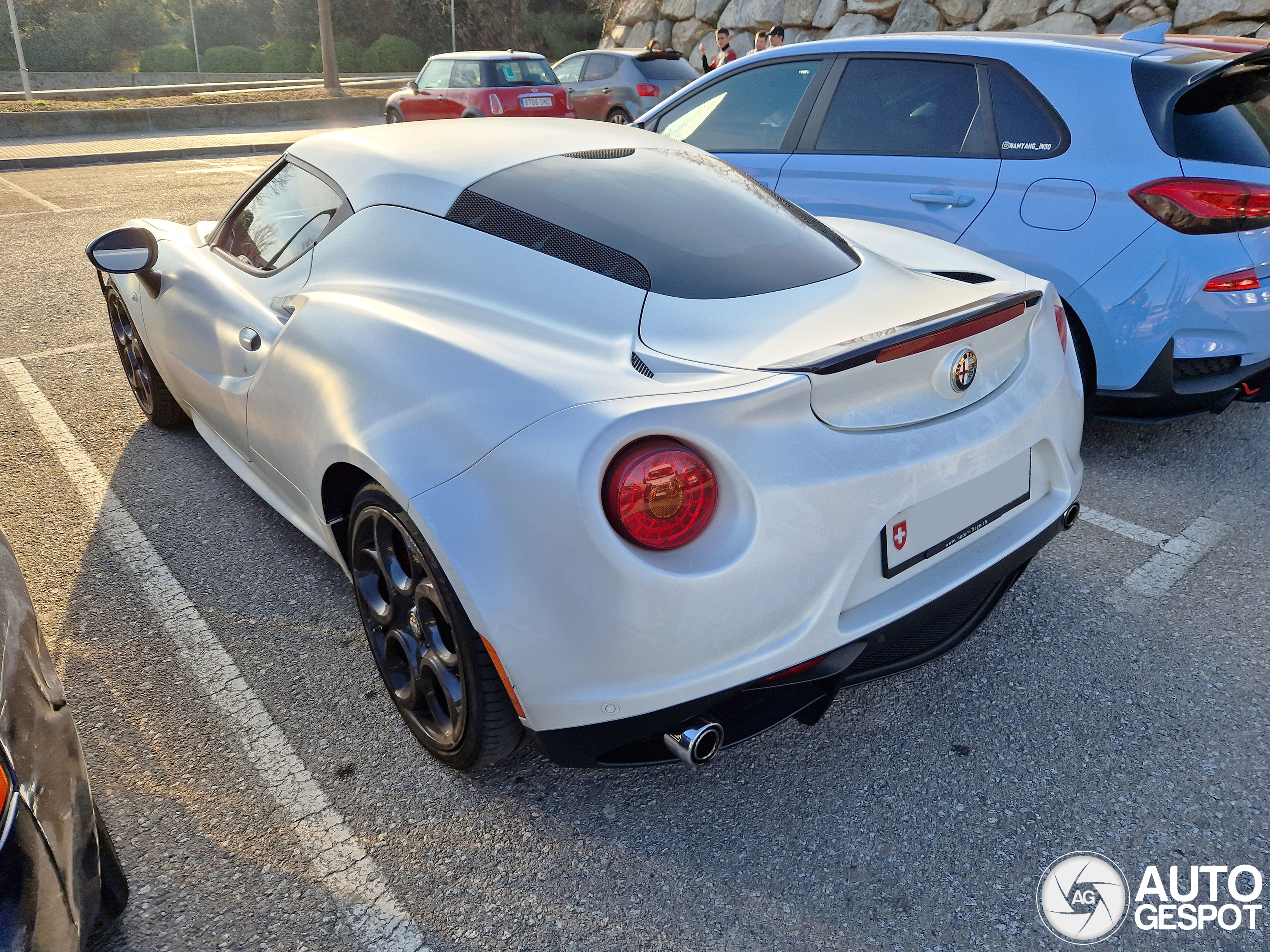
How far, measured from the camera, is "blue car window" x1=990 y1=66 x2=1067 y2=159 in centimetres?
376

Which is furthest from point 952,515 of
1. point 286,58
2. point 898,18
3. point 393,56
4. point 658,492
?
point 286,58

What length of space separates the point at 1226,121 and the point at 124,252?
411 cm

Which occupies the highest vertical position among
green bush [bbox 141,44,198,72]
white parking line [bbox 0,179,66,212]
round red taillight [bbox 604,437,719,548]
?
round red taillight [bbox 604,437,719,548]

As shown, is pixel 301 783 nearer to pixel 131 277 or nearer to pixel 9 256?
pixel 131 277

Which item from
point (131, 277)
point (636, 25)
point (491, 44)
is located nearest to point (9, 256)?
point (131, 277)

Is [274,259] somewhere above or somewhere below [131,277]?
above

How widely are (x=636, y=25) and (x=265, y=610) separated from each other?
24.2 m

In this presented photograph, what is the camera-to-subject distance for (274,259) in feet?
9.83

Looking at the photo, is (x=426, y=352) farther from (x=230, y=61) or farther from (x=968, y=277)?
(x=230, y=61)

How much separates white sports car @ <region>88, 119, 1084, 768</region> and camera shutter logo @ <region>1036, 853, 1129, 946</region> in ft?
1.70

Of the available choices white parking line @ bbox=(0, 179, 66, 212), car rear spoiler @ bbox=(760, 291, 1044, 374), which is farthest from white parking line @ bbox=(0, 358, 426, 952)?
Result: white parking line @ bbox=(0, 179, 66, 212)

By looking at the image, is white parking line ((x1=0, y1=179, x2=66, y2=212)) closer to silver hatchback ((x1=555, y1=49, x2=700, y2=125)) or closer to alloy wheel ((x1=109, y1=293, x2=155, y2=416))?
alloy wheel ((x1=109, y1=293, x2=155, y2=416))

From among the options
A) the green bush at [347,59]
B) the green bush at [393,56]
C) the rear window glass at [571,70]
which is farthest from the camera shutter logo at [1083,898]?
the green bush at [347,59]

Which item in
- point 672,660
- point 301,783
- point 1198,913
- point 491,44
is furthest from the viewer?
point 491,44
